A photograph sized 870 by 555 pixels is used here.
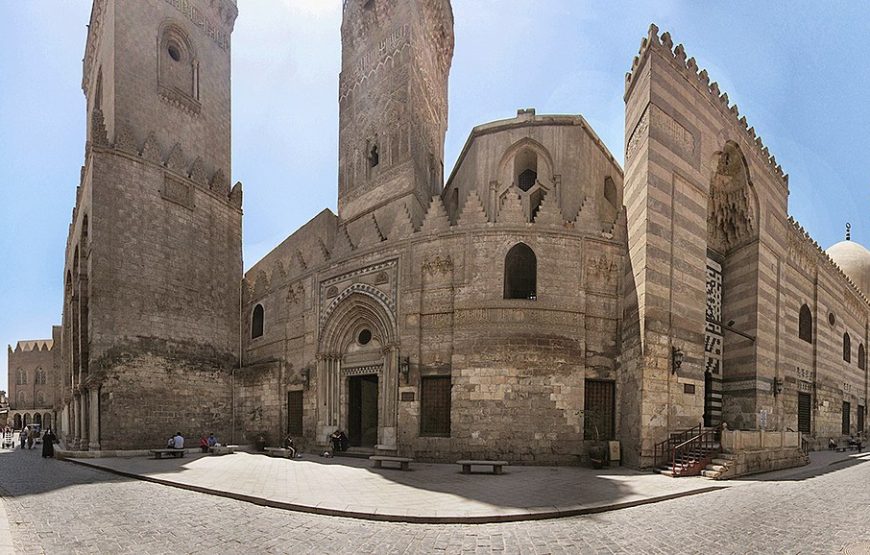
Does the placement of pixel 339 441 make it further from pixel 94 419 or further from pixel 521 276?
pixel 94 419

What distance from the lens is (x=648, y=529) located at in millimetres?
7234

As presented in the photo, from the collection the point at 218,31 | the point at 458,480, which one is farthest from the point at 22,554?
the point at 218,31

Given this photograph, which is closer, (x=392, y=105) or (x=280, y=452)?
(x=280, y=452)

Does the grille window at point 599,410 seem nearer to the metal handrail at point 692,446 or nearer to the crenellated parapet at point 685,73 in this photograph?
the metal handrail at point 692,446

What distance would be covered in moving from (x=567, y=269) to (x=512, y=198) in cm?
278

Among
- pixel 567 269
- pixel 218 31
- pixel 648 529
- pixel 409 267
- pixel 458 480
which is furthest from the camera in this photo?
pixel 218 31

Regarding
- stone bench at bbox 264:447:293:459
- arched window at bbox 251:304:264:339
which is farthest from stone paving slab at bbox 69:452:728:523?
arched window at bbox 251:304:264:339

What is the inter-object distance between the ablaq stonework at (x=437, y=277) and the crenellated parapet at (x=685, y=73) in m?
0.10

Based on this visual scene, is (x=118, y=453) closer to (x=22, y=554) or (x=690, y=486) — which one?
(x=22, y=554)

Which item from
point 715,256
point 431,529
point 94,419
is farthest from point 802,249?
point 94,419

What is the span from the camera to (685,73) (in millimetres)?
15492

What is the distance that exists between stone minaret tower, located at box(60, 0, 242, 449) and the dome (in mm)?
39653

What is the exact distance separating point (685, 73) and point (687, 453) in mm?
11402

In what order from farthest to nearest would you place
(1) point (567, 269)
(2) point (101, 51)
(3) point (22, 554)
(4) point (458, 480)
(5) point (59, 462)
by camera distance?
1. (2) point (101, 51)
2. (5) point (59, 462)
3. (1) point (567, 269)
4. (4) point (458, 480)
5. (3) point (22, 554)
